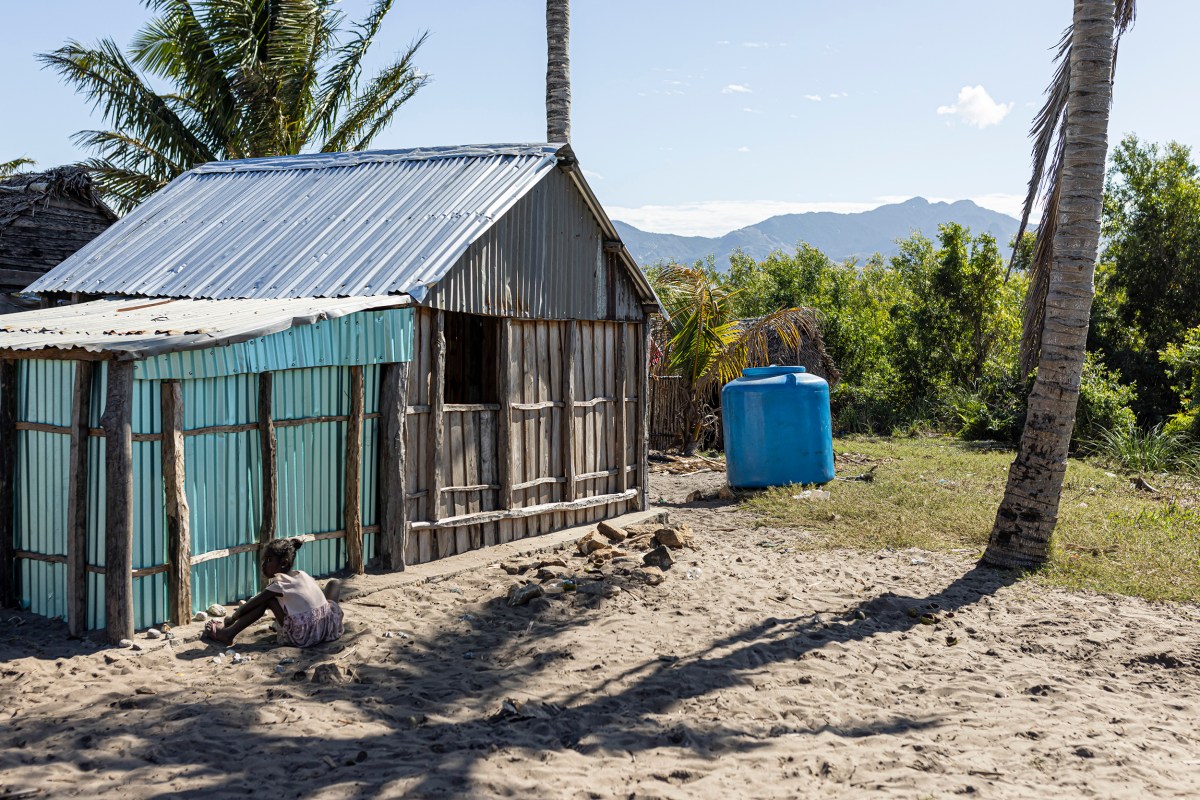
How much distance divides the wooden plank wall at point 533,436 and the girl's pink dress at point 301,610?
194 cm

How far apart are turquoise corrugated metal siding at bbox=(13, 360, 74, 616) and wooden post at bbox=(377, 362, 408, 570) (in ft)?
7.54

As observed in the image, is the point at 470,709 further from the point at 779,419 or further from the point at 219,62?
the point at 219,62

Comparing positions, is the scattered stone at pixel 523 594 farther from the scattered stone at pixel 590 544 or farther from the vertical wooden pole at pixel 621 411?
the vertical wooden pole at pixel 621 411

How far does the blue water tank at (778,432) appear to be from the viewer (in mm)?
13180

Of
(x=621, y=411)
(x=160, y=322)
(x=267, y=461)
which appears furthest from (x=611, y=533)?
(x=160, y=322)

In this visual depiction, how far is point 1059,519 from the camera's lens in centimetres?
1075

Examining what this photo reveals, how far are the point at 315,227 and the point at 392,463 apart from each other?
281 cm

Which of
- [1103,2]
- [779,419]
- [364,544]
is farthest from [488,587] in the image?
[1103,2]

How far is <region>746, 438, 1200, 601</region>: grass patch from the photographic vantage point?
8.80 metres

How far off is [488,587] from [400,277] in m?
2.61

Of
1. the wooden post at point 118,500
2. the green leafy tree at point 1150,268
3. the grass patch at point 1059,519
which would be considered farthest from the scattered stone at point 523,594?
→ the green leafy tree at point 1150,268

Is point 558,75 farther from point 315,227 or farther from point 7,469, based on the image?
point 7,469

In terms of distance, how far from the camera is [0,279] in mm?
12133

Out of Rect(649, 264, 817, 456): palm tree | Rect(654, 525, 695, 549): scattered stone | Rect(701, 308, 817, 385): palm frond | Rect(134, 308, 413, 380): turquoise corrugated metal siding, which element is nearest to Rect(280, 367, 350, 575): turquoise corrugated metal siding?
Rect(134, 308, 413, 380): turquoise corrugated metal siding
